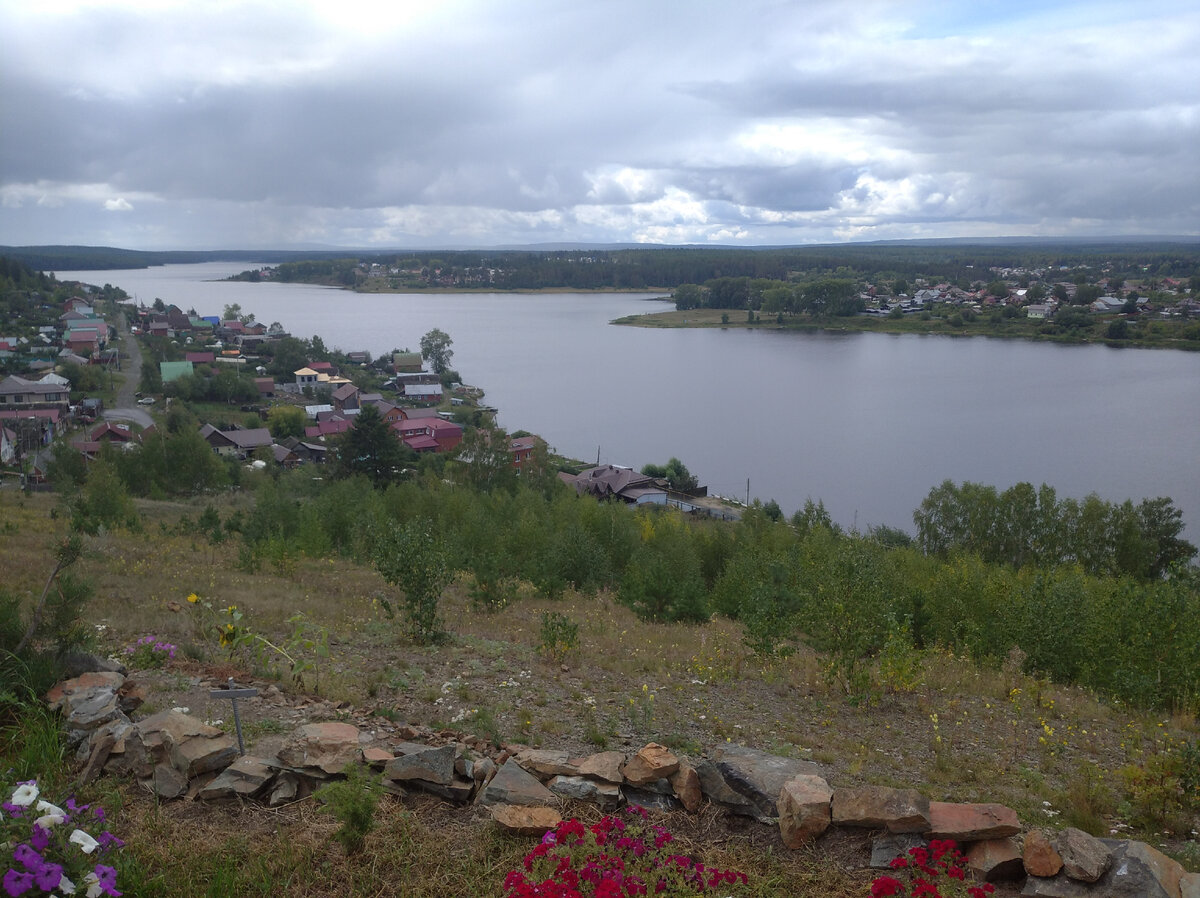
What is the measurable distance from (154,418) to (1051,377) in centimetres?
4168

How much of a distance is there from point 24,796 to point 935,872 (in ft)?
7.55

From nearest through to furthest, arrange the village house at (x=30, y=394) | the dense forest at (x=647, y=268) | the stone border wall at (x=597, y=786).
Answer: the stone border wall at (x=597, y=786)
the village house at (x=30, y=394)
the dense forest at (x=647, y=268)

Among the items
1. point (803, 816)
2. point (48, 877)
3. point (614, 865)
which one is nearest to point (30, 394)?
point (48, 877)

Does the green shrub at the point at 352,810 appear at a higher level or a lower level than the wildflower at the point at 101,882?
lower

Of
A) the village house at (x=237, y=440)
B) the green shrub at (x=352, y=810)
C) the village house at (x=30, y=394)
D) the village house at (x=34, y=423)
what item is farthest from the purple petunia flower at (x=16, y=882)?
the village house at (x=30, y=394)

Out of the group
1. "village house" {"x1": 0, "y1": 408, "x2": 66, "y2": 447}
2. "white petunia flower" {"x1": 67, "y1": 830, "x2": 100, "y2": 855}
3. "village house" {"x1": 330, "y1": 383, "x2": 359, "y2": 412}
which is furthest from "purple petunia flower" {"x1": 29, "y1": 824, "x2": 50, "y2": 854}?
"village house" {"x1": 330, "y1": 383, "x2": 359, "y2": 412}

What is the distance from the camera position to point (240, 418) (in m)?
33.4

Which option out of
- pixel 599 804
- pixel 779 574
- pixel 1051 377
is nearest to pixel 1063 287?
pixel 1051 377

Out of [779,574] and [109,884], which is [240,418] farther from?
[109,884]

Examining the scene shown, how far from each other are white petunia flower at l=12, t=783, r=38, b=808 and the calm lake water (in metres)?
22.6

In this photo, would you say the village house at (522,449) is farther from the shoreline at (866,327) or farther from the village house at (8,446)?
the shoreline at (866,327)

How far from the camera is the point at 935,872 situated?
2.20m

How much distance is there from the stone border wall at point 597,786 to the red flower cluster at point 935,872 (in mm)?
45

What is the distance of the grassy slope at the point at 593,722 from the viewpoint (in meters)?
2.44
